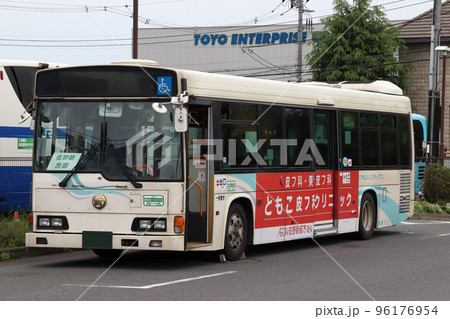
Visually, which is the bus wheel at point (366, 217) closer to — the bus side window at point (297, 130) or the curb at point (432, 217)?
the bus side window at point (297, 130)

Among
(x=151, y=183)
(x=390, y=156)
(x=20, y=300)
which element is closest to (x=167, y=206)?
(x=151, y=183)

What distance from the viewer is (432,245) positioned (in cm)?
1669

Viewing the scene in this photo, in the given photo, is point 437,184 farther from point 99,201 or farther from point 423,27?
point 423,27


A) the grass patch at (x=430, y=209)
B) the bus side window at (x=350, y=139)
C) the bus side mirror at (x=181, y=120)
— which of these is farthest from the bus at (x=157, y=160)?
the grass patch at (x=430, y=209)

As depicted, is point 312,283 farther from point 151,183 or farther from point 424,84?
point 424,84

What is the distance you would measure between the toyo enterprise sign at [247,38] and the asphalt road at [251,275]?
52.4 meters

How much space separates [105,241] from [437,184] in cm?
1898

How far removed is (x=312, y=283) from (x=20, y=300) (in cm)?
365

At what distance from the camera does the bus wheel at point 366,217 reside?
17719 mm

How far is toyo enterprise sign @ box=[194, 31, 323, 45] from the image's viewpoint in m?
67.9

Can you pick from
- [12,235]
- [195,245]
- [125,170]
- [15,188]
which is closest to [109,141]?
[125,170]

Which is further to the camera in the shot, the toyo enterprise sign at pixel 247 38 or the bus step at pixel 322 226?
the toyo enterprise sign at pixel 247 38

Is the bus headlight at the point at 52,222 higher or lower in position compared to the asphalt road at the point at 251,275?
higher

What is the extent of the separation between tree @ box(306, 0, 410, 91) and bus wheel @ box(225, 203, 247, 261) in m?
36.9
